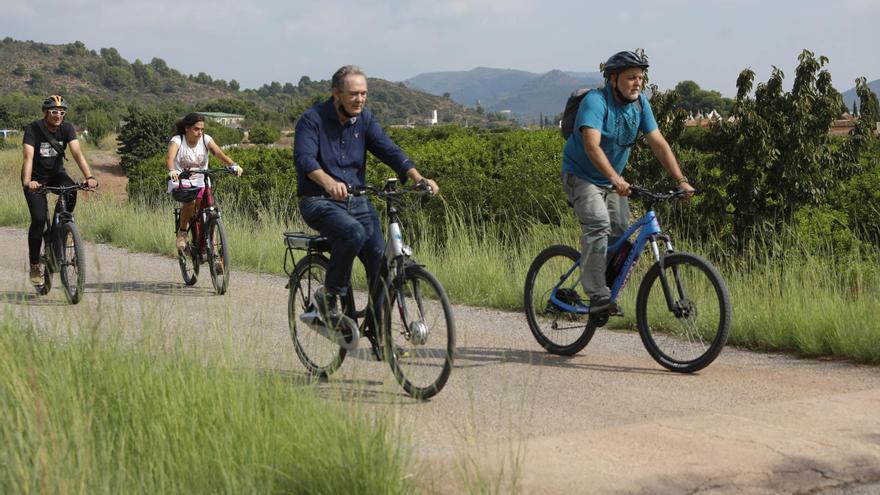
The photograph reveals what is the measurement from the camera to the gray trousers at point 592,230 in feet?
24.7

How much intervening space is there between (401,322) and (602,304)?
1.67 m

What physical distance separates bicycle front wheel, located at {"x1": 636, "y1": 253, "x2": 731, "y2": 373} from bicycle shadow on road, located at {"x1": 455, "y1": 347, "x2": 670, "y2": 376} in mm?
175

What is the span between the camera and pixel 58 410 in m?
4.74

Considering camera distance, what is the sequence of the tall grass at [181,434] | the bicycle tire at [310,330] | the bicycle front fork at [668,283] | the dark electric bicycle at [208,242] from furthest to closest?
1. the dark electric bicycle at [208,242]
2. the bicycle front fork at [668,283]
3. the bicycle tire at [310,330]
4. the tall grass at [181,434]

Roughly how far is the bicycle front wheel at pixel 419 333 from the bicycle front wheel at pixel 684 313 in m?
1.78

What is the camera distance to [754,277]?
9828 millimetres

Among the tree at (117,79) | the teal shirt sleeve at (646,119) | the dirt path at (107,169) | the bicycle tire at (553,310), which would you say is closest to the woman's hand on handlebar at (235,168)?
the bicycle tire at (553,310)

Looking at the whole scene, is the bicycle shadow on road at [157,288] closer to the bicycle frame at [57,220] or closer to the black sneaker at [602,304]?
the bicycle frame at [57,220]

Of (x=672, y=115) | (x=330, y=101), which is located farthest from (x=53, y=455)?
(x=672, y=115)

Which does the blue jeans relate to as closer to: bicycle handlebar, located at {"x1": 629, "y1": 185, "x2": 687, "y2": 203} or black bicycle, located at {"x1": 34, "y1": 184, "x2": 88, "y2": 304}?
bicycle handlebar, located at {"x1": 629, "y1": 185, "x2": 687, "y2": 203}

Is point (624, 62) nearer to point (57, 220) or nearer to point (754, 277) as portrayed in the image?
point (754, 277)

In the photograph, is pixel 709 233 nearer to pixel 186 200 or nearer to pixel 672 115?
pixel 672 115

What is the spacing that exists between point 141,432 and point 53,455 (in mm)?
604

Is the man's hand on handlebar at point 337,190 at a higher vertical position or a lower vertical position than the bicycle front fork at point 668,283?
higher
